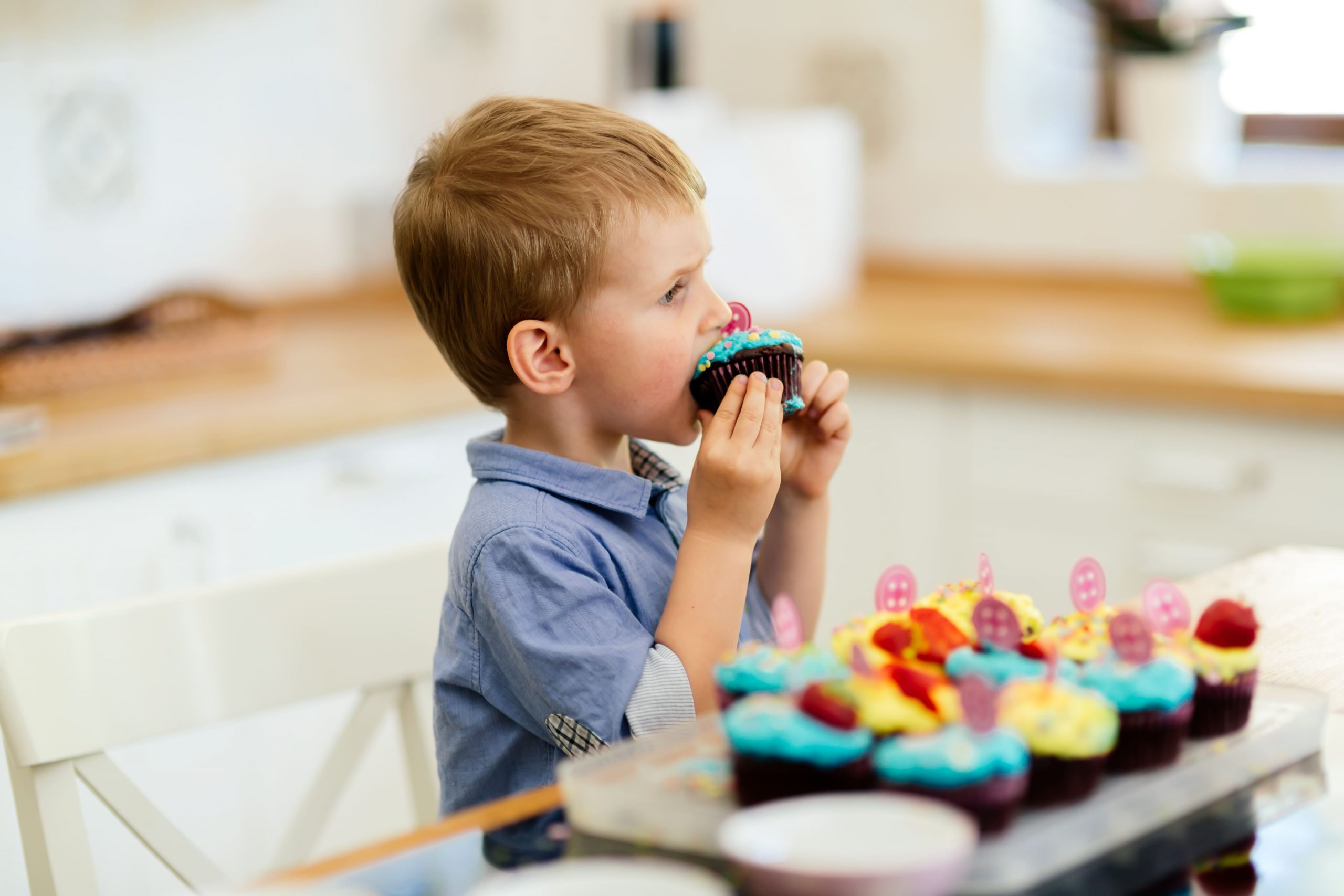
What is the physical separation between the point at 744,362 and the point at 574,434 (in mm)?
145

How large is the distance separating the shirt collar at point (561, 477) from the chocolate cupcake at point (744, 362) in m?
0.08

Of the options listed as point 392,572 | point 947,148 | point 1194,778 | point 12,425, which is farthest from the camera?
point 947,148

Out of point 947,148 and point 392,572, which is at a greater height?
point 947,148

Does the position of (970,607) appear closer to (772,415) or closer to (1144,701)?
(1144,701)

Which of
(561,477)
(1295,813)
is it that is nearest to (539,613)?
(561,477)

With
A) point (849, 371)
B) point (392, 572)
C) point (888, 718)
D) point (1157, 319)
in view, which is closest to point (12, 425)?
point (392, 572)

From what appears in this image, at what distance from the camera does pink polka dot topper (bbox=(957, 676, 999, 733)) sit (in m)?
0.64

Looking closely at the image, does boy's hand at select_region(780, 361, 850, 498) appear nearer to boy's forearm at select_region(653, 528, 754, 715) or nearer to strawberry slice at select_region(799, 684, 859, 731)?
boy's forearm at select_region(653, 528, 754, 715)

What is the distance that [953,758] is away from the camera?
0.61 metres

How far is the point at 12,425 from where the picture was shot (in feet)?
5.50

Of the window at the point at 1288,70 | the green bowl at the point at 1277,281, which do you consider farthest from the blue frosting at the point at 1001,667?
the window at the point at 1288,70

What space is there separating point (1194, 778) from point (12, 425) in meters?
1.37

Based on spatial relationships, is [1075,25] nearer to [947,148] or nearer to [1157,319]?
[947,148]

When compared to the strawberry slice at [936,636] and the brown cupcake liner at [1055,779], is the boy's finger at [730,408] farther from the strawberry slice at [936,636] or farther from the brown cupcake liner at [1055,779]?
the brown cupcake liner at [1055,779]
